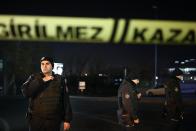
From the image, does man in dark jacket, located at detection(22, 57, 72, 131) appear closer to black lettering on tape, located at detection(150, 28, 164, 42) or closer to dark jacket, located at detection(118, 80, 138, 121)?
dark jacket, located at detection(118, 80, 138, 121)

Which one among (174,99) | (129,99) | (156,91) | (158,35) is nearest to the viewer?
(129,99)

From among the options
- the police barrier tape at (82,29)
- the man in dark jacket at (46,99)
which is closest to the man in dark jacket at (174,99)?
the police barrier tape at (82,29)

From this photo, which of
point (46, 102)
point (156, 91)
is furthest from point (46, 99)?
point (156, 91)

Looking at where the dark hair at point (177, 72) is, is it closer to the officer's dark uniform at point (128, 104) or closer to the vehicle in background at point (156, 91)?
the officer's dark uniform at point (128, 104)

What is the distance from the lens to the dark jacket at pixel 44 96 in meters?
6.72

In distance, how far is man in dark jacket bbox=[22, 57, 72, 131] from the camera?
265 inches

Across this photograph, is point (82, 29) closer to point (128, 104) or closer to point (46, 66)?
point (128, 104)

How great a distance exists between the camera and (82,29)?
9336 millimetres

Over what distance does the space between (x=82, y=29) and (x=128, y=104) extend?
166 centimetres

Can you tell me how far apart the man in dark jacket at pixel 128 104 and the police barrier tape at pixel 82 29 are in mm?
884

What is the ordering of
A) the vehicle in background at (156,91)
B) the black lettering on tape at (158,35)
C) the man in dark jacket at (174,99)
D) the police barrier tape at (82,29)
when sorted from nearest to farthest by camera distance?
the police barrier tape at (82,29), the black lettering on tape at (158,35), the man in dark jacket at (174,99), the vehicle in background at (156,91)

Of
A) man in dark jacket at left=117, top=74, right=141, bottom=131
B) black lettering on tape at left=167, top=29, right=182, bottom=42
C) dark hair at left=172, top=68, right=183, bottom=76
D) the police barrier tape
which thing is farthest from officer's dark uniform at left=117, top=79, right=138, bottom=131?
black lettering on tape at left=167, top=29, right=182, bottom=42

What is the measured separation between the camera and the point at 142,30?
9672 millimetres

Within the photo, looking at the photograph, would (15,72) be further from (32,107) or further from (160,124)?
(32,107)
